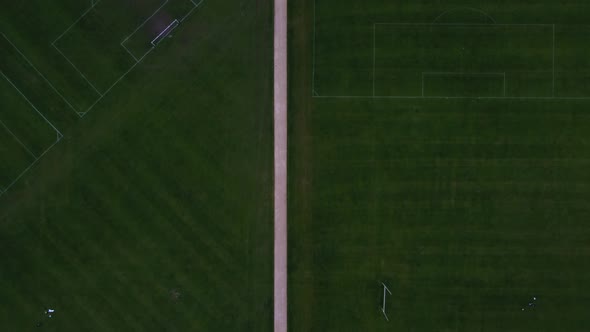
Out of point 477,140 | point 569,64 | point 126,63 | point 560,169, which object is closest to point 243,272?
point 126,63

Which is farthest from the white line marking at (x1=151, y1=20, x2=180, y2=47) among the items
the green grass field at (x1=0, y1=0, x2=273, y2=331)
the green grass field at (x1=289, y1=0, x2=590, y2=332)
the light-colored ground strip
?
the green grass field at (x1=289, y1=0, x2=590, y2=332)

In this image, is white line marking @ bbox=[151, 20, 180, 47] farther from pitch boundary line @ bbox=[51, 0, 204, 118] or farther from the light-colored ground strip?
the light-colored ground strip

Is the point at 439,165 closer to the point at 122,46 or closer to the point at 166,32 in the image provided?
the point at 166,32

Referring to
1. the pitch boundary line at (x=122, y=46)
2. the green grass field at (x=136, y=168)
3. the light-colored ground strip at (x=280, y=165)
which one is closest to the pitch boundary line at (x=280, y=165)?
the light-colored ground strip at (x=280, y=165)

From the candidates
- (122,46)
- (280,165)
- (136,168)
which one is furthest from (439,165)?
(122,46)

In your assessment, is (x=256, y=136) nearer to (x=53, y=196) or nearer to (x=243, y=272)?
(x=243, y=272)

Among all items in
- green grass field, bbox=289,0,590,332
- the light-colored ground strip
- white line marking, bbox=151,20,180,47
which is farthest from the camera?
white line marking, bbox=151,20,180,47

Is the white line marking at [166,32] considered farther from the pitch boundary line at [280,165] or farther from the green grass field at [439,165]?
the green grass field at [439,165]
